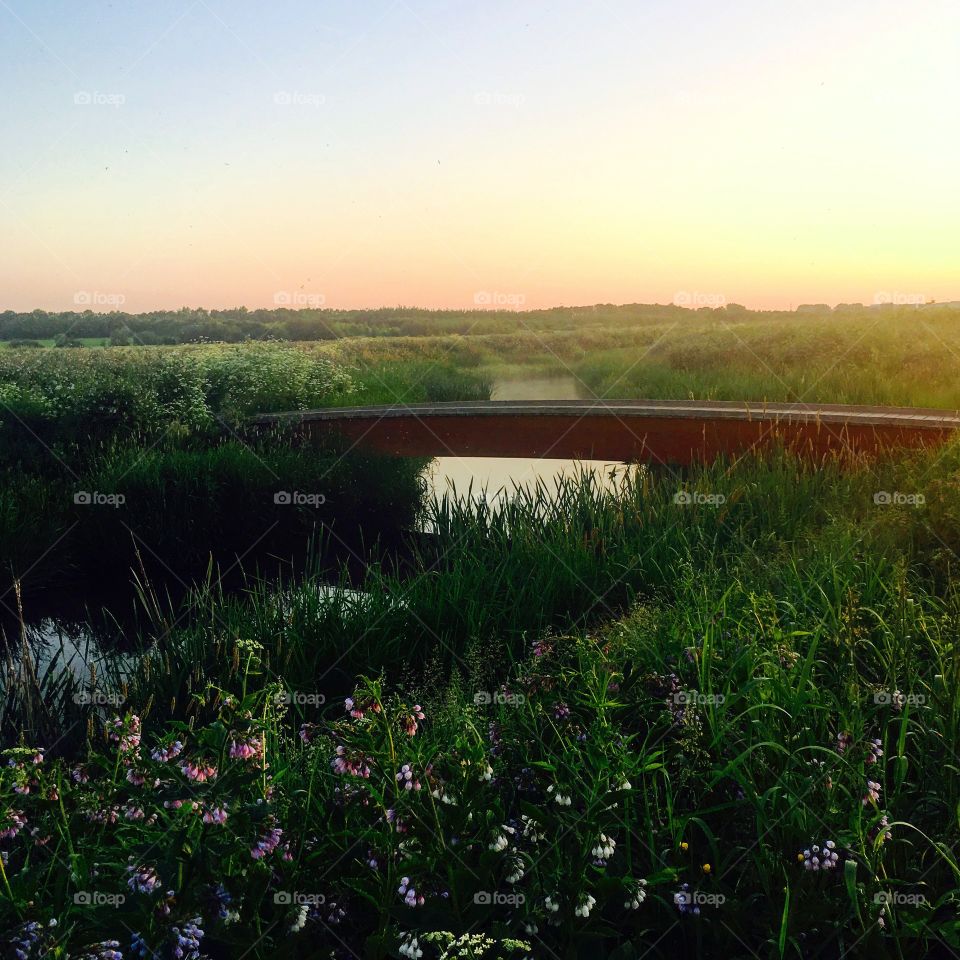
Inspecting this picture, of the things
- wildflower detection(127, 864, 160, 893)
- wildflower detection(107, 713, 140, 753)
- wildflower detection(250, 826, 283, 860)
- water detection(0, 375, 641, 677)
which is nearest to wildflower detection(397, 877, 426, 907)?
wildflower detection(250, 826, 283, 860)

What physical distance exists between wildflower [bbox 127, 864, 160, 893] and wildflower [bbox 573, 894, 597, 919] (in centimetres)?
111

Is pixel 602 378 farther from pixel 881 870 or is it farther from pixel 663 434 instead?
pixel 881 870

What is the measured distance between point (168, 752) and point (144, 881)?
3.20ft

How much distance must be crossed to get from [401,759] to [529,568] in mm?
4235

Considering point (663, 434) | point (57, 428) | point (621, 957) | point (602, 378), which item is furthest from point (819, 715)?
point (602, 378)

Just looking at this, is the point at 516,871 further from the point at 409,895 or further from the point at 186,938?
the point at 186,938

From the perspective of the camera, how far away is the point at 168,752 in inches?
133

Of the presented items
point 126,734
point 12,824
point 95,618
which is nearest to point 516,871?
point 126,734

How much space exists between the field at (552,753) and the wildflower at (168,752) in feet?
0.09

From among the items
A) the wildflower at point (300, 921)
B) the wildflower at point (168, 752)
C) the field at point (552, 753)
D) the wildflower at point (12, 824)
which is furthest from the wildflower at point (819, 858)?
the wildflower at point (12, 824)

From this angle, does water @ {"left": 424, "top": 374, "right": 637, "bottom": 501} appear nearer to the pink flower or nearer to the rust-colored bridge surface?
the rust-colored bridge surface

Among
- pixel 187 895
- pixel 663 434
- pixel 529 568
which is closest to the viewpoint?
pixel 187 895

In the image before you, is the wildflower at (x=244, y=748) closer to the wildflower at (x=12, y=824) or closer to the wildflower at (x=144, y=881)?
the wildflower at (x=144, y=881)

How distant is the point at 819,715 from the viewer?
383 cm
